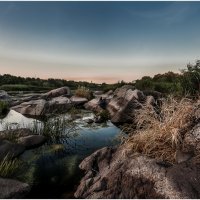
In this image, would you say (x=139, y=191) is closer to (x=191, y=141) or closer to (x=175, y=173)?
(x=175, y=173)

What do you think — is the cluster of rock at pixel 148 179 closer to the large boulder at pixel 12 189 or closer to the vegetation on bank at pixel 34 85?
the large boulder at pixel 12 189

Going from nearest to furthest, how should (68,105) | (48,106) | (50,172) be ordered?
1. (50,172)
2. (48,106)
3. (68,105)

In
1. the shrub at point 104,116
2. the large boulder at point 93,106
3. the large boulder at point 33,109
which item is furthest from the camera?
the large boulder at point 93,106

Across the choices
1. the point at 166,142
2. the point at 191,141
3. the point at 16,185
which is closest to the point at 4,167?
the point at 16,185

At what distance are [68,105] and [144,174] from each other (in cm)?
1567

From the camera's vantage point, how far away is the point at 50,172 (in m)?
7.84

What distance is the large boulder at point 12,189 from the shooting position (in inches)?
234

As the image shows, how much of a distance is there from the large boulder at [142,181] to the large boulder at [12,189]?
1.12 m

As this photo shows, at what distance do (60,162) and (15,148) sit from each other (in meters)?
1.59

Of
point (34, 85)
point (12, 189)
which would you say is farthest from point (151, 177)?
point (34, 85)

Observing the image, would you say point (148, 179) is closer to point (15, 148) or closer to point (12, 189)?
point (12, 189)

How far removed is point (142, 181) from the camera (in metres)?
5.61

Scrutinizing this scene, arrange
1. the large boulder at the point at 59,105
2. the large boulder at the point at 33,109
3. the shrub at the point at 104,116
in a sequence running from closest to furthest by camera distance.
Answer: the shrub at the point at 104,116, the large boulder at the point at 33,109, the large boulder at the point at 59,105

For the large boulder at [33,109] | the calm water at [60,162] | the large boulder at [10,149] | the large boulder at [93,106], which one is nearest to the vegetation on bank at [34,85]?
the large boulder at [93,106]
